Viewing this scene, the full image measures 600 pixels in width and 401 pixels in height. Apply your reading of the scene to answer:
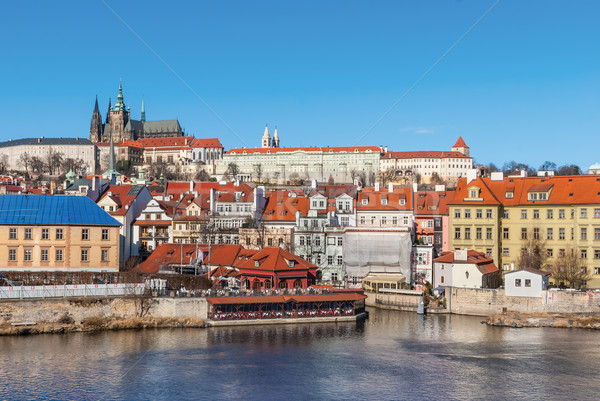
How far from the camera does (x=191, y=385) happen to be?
29594 millimetres

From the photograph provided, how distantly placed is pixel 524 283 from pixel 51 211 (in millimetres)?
34304

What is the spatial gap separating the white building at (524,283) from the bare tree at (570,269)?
14.0ft

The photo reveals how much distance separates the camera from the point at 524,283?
47.7 m

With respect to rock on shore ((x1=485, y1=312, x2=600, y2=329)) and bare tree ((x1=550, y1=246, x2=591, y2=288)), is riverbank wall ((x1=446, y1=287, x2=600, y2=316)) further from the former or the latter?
bare tree ((x1=550, y1=246, x2=591, y2=288))

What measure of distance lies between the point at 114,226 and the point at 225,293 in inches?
463

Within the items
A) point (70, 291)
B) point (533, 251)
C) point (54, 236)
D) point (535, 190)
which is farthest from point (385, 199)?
point (70, 291)

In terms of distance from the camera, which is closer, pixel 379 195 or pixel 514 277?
pixel 514 277

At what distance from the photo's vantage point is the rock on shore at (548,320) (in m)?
44.5

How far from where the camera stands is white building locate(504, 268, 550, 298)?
47469 millimetres

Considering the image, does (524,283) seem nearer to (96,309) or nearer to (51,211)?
(96,309)

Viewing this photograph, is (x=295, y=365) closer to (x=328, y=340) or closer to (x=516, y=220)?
(x=328, y=340)

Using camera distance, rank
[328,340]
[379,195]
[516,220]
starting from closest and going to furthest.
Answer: [328,340], [516,220], [379,195]

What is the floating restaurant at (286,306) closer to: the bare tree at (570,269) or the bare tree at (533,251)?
the bare tree at (533,251)

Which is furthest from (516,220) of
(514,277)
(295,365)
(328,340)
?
(295,365)
